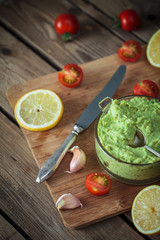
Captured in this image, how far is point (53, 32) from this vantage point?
2957 mm

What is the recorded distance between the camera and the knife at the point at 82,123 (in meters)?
1.95

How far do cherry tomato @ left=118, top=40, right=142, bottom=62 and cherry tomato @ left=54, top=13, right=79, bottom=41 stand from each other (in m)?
0.56

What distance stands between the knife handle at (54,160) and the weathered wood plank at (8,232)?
1.07 ft

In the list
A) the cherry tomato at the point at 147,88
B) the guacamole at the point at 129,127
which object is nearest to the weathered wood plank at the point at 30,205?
the guacamole at the point at 129,127

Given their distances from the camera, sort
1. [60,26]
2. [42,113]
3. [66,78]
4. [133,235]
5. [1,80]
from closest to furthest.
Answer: [133,235], [42,113], [66,78], [1,80], [60,26]

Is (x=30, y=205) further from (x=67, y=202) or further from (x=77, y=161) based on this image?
(x=77, y=161)

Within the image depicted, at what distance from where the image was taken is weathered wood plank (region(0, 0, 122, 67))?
2803 millimetres

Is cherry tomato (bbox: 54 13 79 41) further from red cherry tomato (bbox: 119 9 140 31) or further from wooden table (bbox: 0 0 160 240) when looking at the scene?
red cherry tomato (bbox: 119 9 140 31)

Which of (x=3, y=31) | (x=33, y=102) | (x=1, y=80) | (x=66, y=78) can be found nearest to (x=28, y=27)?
(x=3, y=31)

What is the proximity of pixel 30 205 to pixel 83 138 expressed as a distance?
0.58 meters

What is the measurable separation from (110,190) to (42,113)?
716 millimetres

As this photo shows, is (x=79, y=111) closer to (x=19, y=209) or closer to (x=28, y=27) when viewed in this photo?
(x=19, y=209)

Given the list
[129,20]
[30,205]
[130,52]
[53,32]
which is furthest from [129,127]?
[53,32]

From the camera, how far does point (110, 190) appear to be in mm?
1946
